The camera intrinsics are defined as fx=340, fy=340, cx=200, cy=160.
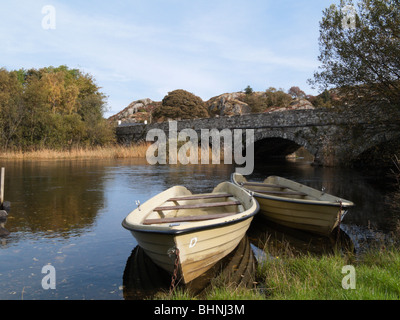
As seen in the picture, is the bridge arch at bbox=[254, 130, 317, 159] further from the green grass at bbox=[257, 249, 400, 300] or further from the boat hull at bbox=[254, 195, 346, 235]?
the green grass at bbox=[257, 249, 400, 300]

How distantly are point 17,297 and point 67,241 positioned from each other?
1964 mm

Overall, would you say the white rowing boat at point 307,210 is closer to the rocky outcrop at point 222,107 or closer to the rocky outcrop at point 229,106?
the rocky outcrop at point 222,107

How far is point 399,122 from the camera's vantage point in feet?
38.4

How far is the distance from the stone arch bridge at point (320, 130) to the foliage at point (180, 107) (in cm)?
965

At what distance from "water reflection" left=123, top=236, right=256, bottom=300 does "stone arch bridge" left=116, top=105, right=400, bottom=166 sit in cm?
916

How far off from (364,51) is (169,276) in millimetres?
10645

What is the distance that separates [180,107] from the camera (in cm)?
4284

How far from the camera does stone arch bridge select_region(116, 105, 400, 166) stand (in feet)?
40.0

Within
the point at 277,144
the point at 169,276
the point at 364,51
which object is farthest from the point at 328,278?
the point at 277,144

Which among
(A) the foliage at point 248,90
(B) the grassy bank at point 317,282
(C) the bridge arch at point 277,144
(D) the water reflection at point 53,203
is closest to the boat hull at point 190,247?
(B) the grassy bank at point 317,282

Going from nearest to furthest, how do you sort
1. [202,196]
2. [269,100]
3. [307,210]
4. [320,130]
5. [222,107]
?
1. [307,210]
2. [202,196]
3. [320,130]
4. [269,100]
5. [222,107]

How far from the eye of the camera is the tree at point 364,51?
35.1ft

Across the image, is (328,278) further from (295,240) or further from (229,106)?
(229,106)
